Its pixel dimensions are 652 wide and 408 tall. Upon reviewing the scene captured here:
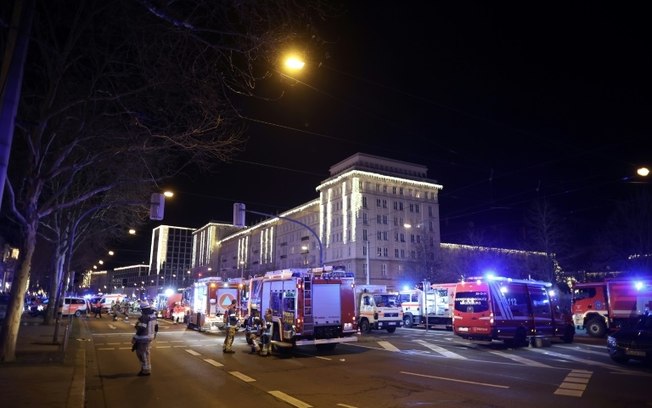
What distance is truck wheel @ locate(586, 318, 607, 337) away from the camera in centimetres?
2550

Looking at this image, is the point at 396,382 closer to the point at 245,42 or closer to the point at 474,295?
the point at 245,42

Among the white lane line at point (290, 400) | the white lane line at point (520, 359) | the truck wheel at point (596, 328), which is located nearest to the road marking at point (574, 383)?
the white lane line at point (520, 359)

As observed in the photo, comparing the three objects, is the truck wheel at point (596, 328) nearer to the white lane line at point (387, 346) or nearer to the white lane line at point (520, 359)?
the white lane line at point (520, 359)

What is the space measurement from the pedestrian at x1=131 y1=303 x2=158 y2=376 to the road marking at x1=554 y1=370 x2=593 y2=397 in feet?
32.3

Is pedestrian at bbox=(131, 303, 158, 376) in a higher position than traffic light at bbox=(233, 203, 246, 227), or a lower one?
lower

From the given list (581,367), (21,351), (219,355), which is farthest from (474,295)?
(21,351)

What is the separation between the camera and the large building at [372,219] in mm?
88750

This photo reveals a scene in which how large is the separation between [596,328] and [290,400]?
904 inches

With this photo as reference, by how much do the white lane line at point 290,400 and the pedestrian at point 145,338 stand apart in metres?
4.21

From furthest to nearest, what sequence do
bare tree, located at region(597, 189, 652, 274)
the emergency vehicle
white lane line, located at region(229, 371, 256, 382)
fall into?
1. bare tree, located at region(597, 189, 652, 274)
2. the emergency vehicle
3. white lane line, located at region(229, 371, 256, 382)

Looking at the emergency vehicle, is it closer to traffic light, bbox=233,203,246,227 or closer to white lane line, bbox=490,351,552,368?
white lane line, bbox=490,351,552,368

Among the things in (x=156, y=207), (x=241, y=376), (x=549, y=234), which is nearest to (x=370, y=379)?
(x=241, y=376)

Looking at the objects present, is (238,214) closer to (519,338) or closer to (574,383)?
(519,338)

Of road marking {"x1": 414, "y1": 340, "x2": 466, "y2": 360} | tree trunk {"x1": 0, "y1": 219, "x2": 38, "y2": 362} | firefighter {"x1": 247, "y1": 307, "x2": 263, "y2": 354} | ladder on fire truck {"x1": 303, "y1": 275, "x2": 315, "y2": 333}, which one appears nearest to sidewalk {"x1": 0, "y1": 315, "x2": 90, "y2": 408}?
tree trunk {"x1": 0, "y1": 219, "x2": 38, "y2": 362}
